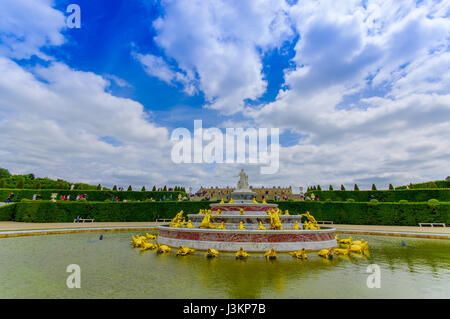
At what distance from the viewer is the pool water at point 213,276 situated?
257 inches

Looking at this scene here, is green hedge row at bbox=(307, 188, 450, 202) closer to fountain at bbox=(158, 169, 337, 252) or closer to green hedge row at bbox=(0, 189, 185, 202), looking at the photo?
fountain at bbox=(158, 169, 337, 252)

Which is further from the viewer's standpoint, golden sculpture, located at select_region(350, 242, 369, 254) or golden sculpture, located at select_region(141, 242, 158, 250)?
golden sculpture, located at select_region(141, 242, 158, 250)

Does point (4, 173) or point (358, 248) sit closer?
point (358, 248)

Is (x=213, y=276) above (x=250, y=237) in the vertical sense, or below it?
below

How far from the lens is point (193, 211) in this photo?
33969mm

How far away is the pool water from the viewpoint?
6.53 m

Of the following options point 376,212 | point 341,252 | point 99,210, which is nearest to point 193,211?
point 99,210

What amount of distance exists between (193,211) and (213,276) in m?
26.5

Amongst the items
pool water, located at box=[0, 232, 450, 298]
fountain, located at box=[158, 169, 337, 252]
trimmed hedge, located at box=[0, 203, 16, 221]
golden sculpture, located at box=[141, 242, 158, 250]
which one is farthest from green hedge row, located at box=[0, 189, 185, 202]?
golden sculpture, located at box=[141, 242, 158, 250]

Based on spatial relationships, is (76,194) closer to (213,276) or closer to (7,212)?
(7,212)

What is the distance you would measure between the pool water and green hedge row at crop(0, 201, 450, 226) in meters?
20.0

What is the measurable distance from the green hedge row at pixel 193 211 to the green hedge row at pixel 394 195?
8.10 meters

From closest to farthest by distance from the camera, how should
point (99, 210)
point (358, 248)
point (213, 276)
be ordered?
1. point (213, 276)
2. point (358, 248)
3. point (99, 210)

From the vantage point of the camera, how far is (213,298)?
611 centimetres
